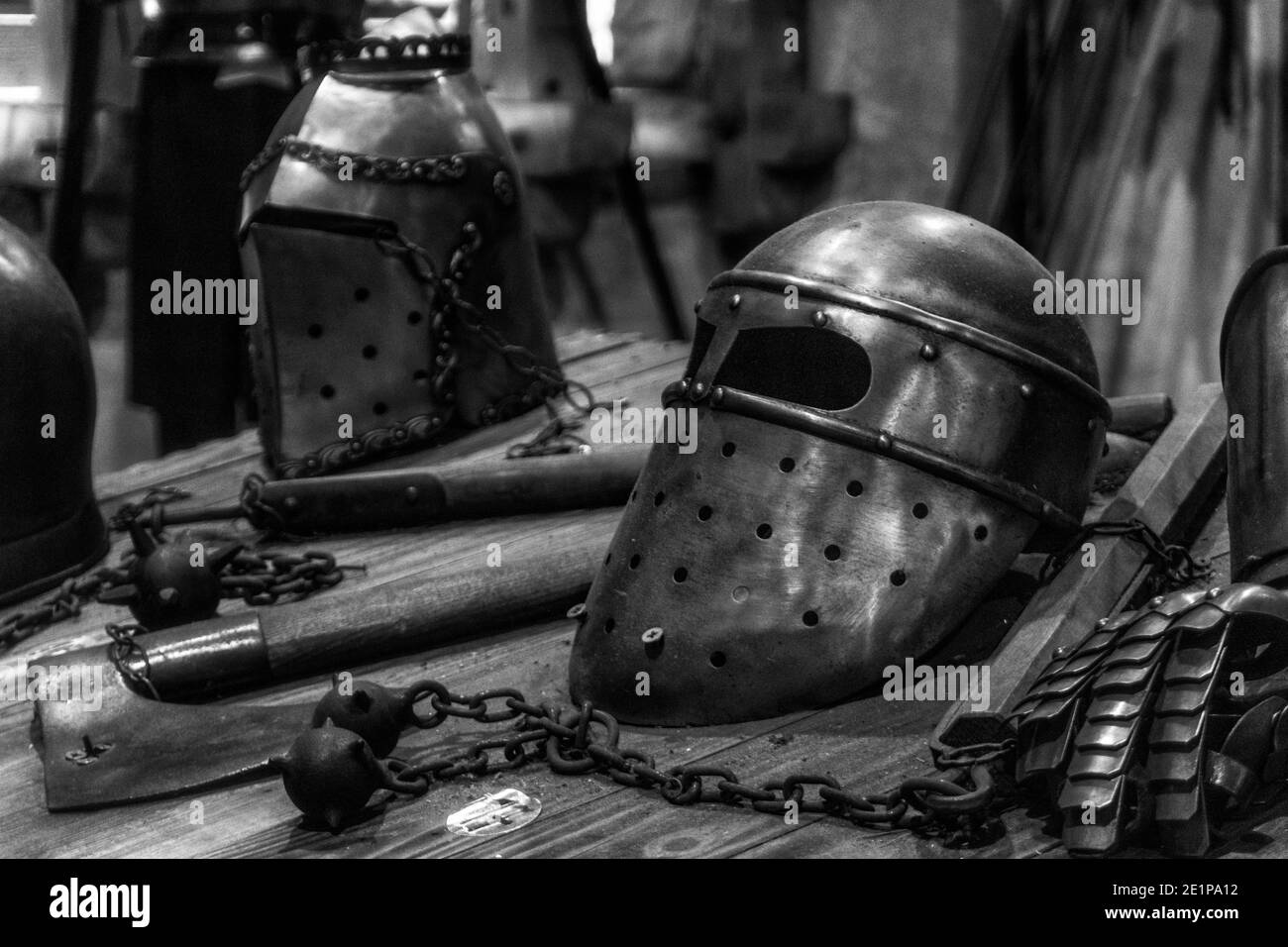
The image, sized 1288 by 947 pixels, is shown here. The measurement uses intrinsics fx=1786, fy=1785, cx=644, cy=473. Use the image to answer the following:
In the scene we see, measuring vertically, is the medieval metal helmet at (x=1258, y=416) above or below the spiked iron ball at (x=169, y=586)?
above

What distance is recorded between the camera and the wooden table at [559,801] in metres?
2.18

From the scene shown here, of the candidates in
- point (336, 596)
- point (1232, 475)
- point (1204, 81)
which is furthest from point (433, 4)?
point (1232, 475)

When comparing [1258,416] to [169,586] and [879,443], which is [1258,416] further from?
[169,586]

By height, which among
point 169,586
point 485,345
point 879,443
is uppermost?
point 879,443

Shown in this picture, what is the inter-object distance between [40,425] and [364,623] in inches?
38.4

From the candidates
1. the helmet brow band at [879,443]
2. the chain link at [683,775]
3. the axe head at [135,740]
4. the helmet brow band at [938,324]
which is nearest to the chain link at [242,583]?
the axe head at [135,740]

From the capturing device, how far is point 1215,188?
18.6 ft

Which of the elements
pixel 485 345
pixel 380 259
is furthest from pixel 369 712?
pixel 485 345

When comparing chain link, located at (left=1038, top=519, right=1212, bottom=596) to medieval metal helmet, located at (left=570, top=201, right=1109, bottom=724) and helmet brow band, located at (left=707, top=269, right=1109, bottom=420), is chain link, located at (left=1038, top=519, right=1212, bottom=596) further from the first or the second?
helmet brow band, located at (left=707, top=269, right=1109, bottom=420)

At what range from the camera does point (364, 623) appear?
2.92m

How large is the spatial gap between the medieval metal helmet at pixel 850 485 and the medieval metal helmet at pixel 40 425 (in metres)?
1.41

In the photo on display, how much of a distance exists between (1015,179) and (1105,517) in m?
3.51

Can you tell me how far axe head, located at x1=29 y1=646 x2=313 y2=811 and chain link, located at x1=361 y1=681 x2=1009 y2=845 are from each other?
241 millimetres

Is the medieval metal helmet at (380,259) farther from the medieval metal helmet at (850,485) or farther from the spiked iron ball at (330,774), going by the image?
the spiked iron ball at (330,774)
